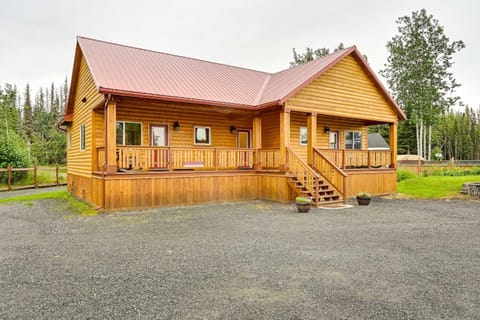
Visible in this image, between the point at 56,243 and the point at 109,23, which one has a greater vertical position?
the point at 109,23

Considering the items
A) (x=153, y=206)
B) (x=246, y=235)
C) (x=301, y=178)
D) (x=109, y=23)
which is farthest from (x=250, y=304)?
(x=109, y=23)

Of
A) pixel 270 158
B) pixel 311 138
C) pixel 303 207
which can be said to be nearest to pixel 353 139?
pixel 311 138

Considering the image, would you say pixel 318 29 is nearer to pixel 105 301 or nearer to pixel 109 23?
pixel 109 23

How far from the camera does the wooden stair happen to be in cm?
1102

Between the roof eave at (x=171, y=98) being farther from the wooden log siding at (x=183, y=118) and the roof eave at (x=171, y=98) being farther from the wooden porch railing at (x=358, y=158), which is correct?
the wooden porch railing at (x=358, y=158)

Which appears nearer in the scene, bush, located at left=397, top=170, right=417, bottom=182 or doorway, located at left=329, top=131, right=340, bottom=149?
doorway, located at left=329, top=131, right=340, bottom=149

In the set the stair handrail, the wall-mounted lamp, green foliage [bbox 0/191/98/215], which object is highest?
the wall-mounted lamp

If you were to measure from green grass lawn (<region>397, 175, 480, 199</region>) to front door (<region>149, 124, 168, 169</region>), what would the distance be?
11239 mm

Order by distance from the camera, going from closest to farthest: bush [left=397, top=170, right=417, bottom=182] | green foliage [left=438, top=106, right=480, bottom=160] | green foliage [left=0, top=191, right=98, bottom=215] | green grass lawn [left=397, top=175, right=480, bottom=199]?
1. green foliage [left=0, top=191, right=98, bottom=215]
2. green grass lawn [left=397, top=175, right=480, bottom=199]
3. bush [left=397, top=170, right=417, bottom=182]
4. green foliage [left=438, top=106, right=480, bottom=160]

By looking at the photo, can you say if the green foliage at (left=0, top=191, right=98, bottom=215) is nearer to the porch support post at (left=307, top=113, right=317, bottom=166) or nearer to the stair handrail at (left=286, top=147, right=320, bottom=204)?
the stair handrail at (left=286, top=147, right=320, bottom=204)

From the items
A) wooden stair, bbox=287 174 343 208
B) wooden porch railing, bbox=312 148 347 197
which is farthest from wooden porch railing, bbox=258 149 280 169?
wooden porch railing, bbox=312 148 347 197

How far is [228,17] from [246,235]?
24.3 meters

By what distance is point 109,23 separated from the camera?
87.3 feet

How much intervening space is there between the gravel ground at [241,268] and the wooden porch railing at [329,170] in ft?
10.5
